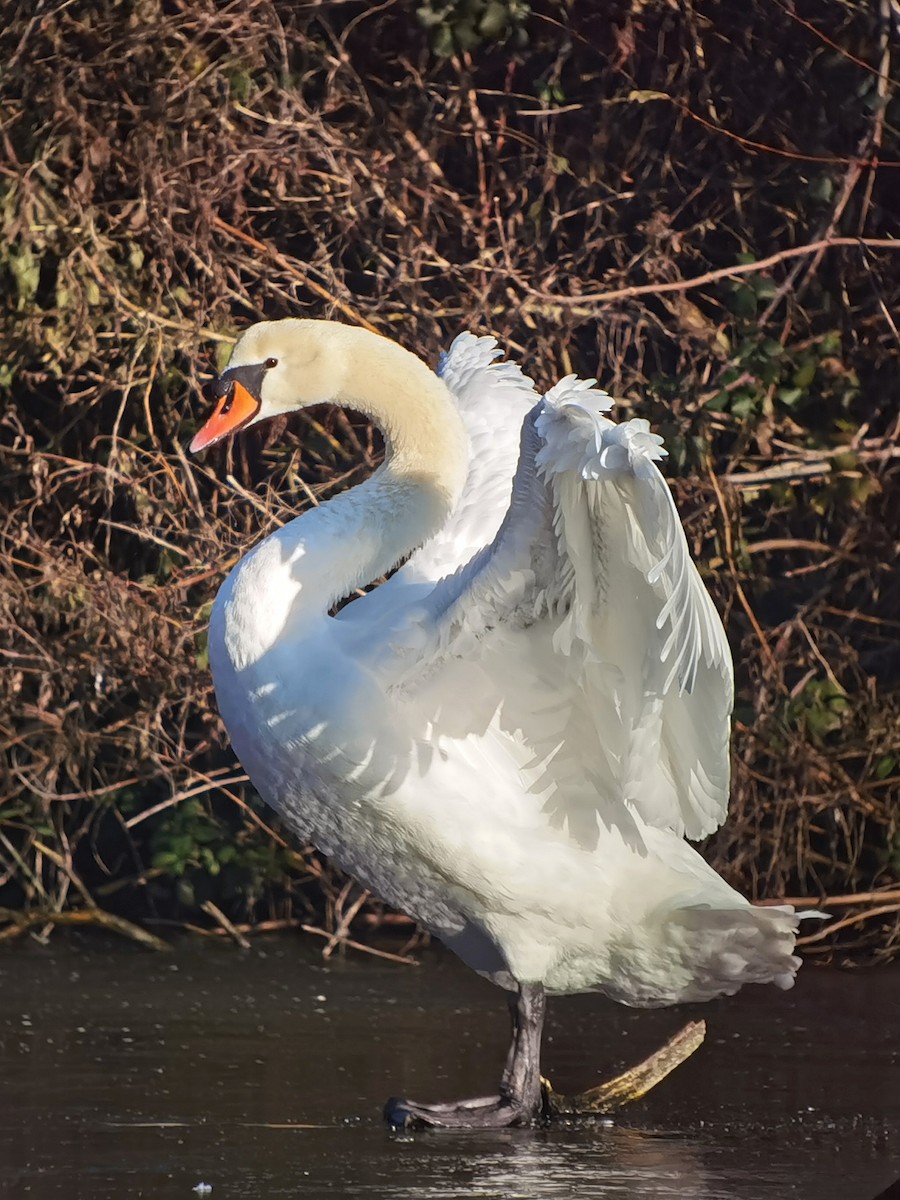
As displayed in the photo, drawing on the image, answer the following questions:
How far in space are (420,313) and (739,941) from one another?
3123 millimetres

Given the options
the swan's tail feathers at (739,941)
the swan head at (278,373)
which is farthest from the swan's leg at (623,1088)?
the swan head at (278,373)

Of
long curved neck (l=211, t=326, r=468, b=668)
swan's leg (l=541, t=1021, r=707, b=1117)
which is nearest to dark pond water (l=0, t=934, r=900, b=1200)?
swan's leg (l=541, t=1021, r=707, b=1117)

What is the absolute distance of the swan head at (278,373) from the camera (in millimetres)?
5008

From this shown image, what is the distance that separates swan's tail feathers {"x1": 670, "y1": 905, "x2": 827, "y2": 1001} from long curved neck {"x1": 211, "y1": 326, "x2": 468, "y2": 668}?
3.75ft

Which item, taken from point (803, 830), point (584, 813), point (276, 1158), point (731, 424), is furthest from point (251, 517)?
point (276, 1158)

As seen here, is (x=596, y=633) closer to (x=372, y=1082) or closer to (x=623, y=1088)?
(x=623, y=1088)

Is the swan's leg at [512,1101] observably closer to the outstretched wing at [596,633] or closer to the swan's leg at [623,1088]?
the swan's leg at [623,1088]

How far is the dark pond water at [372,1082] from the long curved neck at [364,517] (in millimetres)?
1113

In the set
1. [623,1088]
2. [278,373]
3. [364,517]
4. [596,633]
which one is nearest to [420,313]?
[278,373]

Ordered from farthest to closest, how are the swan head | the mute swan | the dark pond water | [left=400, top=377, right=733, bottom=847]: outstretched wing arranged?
1. the swan head
2. the mute swan
3. the dark pond water
4. [left=400, top=377, right=733, bottom=847]: outstretched wing

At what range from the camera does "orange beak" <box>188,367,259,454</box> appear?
5051mm

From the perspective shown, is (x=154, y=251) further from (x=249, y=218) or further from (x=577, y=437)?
(x=577, y=437)

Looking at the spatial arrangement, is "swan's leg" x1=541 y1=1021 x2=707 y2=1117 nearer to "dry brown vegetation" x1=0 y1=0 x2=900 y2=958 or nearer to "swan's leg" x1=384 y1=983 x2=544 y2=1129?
"swan's leg" x1=384 y1=983 x2=544 y2=1129

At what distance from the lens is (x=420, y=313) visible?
699 centimetres
